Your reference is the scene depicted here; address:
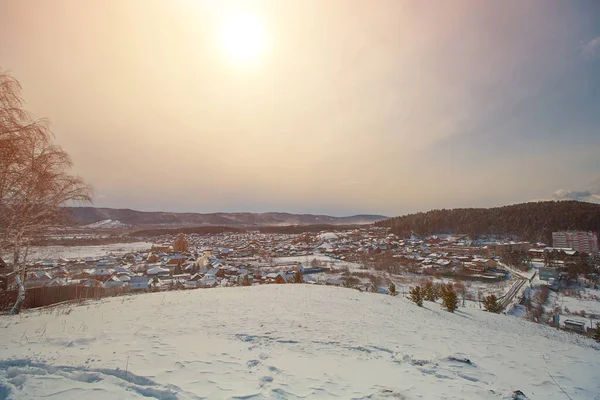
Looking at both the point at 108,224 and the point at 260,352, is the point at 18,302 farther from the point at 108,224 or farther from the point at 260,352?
the point at 108,224

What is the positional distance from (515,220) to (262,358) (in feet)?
310

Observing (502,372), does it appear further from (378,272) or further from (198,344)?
(378,272)

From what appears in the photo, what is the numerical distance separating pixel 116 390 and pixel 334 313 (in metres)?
7.82

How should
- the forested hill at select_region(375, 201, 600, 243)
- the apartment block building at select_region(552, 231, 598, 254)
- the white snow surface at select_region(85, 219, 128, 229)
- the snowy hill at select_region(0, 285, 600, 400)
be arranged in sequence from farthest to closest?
the white snow surface at select_region(85, 219, 128, 229)
the forested hill at select_region(375, 201, 600, 243)
the apartment block building at select_region(552, 231, 598, 254)
the snowy hill at select_region(0, 285, 600, 400)

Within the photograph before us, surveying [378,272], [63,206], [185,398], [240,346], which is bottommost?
[378,272]

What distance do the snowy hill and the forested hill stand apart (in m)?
81.4

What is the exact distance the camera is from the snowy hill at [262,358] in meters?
3.63

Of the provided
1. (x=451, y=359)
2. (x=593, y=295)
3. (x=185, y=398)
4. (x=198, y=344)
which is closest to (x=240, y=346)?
(x=198, y=344)

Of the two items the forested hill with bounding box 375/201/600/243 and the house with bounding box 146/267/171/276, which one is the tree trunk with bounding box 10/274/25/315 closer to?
the house with bounding box 146/267/171/276

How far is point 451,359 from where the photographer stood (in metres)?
5.91

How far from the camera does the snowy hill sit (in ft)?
11.9

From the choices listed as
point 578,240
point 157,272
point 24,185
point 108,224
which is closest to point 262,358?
point 24,185

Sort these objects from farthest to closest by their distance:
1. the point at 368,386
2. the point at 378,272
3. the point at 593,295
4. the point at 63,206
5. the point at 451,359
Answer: the point at 378,272, the point at 593,295, the point at 63,206, the point at 451,359, the point at 368,386

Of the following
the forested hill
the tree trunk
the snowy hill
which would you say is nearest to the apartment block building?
the forested hill
